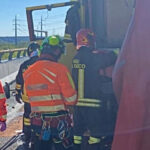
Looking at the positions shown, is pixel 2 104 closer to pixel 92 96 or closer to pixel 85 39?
pixel 92 96

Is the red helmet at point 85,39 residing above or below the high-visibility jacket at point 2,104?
above

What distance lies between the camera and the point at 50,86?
11.6ft

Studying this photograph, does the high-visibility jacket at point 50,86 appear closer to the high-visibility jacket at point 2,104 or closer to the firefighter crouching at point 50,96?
the firefighter crouching at point 50,96

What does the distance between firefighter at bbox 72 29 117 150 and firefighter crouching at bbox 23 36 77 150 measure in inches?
8.1

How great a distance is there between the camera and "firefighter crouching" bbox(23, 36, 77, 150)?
353cm

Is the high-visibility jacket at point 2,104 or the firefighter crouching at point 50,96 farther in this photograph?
the high-visibility jacket at point 2,104

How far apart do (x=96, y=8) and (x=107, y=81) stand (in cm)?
163

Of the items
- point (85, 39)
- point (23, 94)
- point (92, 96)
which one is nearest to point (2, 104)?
point (23, 94)

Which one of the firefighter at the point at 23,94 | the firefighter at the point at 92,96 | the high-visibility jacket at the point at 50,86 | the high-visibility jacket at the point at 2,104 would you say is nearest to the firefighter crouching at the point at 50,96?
the high-visibility jacket at the point at 50,86

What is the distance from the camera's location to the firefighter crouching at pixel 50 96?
3533 millimetres

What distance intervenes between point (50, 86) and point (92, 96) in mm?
562

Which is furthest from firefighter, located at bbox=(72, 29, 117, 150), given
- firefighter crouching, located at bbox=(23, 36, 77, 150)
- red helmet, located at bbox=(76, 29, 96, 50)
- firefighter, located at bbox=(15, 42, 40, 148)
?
firefighter, located at bbox=(15, 42, 40, 148)

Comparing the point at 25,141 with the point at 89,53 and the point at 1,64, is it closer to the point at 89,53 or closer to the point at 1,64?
the point at 89,53

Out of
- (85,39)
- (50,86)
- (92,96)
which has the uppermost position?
(85,39)
